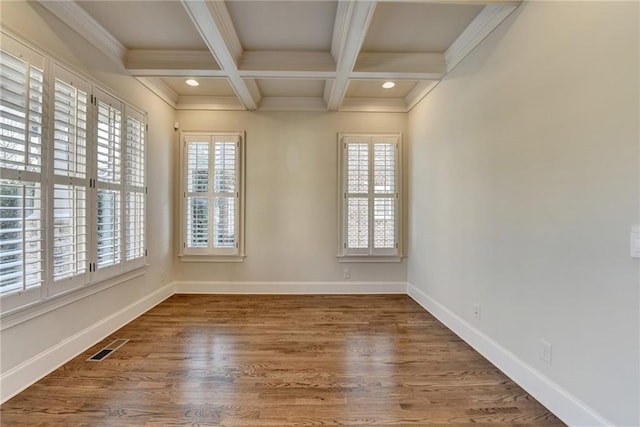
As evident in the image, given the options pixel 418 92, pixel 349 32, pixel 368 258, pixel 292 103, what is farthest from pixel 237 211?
pixel 418 92

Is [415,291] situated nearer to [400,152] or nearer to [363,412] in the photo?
[400,152]

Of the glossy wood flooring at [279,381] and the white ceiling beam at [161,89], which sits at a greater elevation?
the white ceiling beam at [161,89]

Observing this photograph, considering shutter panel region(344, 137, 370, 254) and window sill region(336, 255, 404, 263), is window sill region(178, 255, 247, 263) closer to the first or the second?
window sill region(336, 255, 404, 263)

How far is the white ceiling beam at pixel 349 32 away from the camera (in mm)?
2236

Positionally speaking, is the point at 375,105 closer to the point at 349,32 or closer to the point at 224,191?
the point at 349,32

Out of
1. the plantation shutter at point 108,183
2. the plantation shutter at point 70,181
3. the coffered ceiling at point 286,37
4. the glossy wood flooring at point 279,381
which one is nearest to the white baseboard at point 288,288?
the glossy wood flooring at point 279,381

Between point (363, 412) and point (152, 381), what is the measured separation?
1508 millimetres

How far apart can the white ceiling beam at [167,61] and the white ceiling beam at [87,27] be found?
0.10 m

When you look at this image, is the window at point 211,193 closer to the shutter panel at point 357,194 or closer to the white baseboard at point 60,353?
the white baseboard at point 60,353

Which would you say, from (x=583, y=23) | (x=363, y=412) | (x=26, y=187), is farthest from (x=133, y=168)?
(x=583, y=23)

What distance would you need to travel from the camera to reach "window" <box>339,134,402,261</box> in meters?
4.44

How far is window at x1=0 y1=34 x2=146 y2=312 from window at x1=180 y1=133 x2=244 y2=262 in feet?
3.46

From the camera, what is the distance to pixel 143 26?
9.00ft

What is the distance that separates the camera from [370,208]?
4445 millimetres
